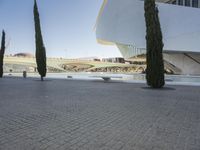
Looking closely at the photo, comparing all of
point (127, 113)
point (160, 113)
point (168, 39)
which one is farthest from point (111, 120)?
point (168, 39)

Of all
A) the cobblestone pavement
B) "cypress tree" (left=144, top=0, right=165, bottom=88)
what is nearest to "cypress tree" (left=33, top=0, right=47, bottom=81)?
"cypress tree" (left=144, top=0, right=165, bottom=88)

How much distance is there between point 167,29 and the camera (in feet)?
79.3

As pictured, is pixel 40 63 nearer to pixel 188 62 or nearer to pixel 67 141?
pixel 67 141

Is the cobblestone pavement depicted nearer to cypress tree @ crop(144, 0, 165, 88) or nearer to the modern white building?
cypress tree @ crop(144, 0, 165, 88)

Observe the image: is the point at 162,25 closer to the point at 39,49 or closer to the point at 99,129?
the point at 39,49

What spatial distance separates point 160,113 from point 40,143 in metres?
3.29

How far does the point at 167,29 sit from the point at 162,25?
2.45 ft

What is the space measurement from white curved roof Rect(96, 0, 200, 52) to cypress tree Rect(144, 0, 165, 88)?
1243 centimetres

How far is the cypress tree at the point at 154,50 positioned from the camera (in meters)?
11.7

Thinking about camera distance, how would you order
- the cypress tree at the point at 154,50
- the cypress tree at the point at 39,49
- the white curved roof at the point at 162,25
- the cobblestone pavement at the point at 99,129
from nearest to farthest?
the cobblestone pavement at the point at 99,129 < the cypress tree at the point at 154,50 < the cypress tree at the point at 39,49 < the white curved roof at the point at 162,25

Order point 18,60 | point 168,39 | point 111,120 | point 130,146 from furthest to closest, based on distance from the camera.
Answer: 1. point 18,60
2. point 168,39
3. point 111,120
4. point 130,146

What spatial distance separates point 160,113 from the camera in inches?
211

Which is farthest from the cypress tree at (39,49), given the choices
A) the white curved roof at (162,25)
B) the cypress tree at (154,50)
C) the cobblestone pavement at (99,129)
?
the cobblestone pavement at (99,129)

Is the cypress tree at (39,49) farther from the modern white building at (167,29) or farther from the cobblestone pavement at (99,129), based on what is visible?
the cobblestone pavement at (99,129)
